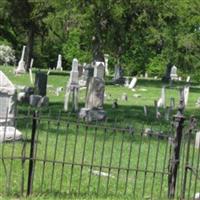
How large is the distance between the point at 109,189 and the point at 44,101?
42.3 ft

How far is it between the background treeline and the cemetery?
0.29ft

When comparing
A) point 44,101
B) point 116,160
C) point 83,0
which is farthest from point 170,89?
point 116,160

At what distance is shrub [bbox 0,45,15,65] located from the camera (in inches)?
2100

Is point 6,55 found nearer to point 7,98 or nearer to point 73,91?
point 73,91

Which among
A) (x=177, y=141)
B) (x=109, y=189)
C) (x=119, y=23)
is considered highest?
(x=119, y=23)

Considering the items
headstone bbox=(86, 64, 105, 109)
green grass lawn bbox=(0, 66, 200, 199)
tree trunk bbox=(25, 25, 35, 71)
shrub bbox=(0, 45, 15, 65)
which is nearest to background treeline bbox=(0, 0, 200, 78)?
tree trunk bbox=(25, 25, 35, 71)

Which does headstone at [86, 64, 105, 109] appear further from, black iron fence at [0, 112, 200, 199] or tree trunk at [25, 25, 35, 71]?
tree trunk at [25, 25, 35, 71]

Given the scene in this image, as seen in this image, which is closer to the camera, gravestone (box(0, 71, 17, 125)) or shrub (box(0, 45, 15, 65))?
gravestone (box(0, 71, 17, 125))

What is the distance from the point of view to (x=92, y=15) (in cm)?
3066

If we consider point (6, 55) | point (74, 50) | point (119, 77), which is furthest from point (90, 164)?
point (6, 55)

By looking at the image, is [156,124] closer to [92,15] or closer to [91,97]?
[91,97]

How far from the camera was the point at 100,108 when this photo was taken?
68.0 ft

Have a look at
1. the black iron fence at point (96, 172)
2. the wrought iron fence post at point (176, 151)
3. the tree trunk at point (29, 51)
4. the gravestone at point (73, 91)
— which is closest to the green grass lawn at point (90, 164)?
the black iron fence at point (96, 172)

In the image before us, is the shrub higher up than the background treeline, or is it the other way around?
the background treeline
